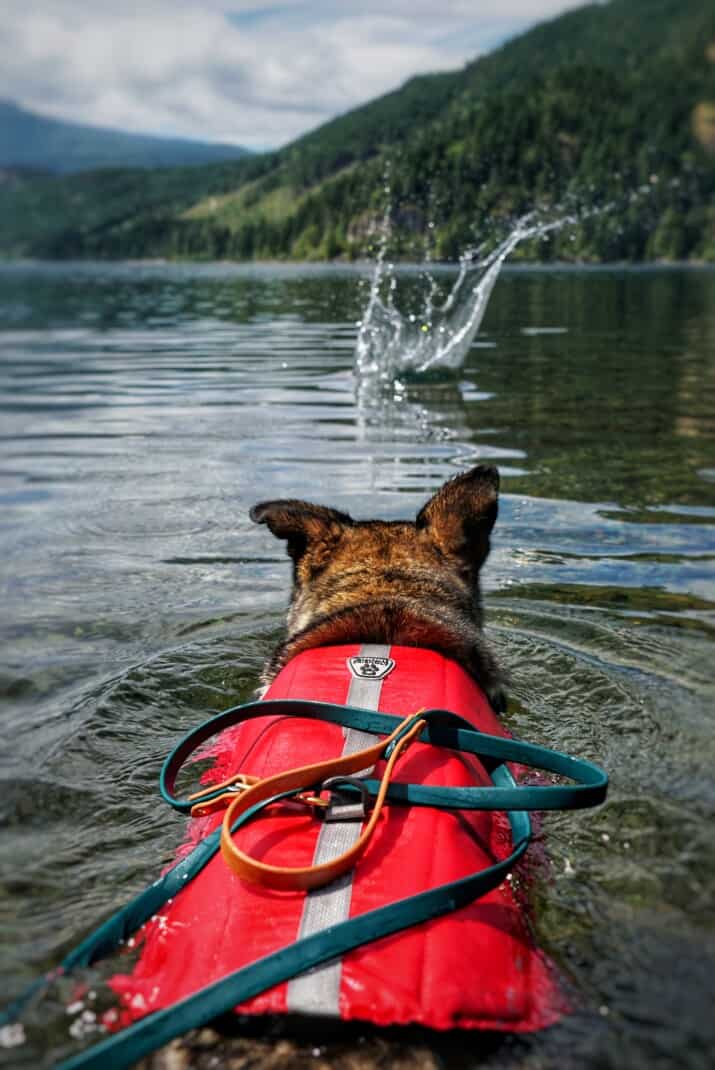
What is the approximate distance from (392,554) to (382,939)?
7.40ft

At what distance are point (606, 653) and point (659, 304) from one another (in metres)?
40.1

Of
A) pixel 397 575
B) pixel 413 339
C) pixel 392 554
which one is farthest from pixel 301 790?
pixel 413 339

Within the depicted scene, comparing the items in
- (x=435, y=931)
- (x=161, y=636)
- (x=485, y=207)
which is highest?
(x=485, y=207)

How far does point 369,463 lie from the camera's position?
1233 centimetres

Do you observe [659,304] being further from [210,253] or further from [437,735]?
[210,253]

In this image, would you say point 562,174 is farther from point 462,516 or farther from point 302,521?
point 302,521

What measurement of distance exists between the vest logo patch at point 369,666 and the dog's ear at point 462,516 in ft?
3.64

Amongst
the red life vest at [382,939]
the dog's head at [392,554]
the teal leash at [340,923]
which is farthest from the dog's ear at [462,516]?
the red life vest at [382,939]

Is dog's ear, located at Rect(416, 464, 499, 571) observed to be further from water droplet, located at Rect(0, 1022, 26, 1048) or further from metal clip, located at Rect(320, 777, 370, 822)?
water droplet, located at Rect(0, 1022, 26, 1048)

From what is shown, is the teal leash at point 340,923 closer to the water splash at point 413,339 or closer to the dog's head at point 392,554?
the dog's head at point 392,554

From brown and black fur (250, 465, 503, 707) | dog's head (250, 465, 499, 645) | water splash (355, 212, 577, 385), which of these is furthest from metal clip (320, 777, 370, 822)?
water splash (355, 212, 577, 385)

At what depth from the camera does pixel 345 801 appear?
3006 mm

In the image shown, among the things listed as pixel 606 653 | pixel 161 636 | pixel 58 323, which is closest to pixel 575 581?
pixel 606 653

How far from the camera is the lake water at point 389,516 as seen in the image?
11.0ft
